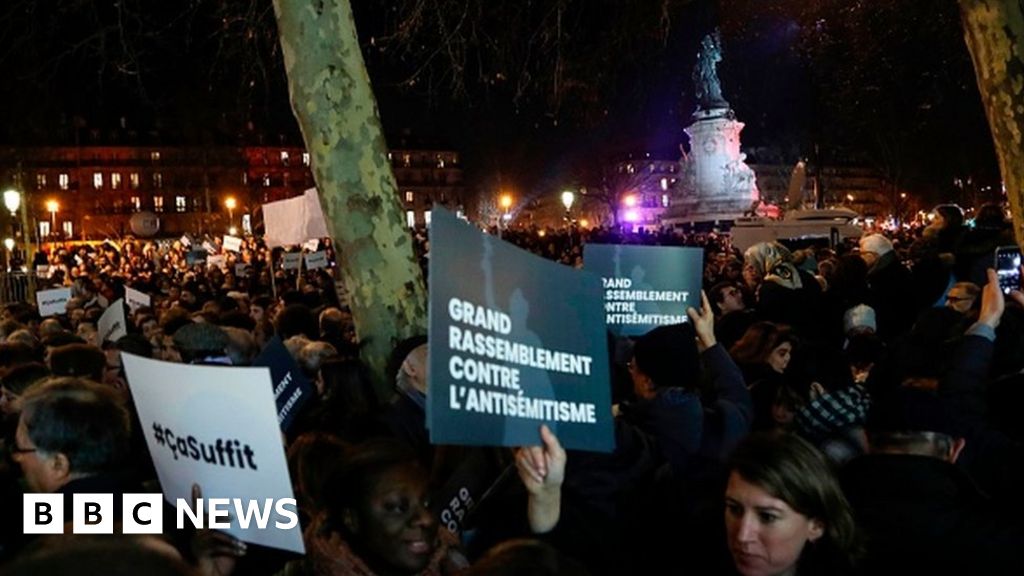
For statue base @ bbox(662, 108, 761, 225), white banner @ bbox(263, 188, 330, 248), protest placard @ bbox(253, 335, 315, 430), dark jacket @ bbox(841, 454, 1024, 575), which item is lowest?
dark jacket @ bbox(841, 454, 1024, 575)

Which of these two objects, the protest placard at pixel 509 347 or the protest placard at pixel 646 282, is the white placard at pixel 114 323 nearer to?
the protest placard at pixel 646 282

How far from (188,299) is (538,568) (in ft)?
39.0

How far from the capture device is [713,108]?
4312 cm

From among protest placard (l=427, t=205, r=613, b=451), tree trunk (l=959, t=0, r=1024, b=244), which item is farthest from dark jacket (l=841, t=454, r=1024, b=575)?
tree trunk (l=959, t=0, r=1024, b=244)

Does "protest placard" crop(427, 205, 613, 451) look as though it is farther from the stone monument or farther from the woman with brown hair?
the stone monument

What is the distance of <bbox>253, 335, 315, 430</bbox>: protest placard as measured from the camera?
512cm

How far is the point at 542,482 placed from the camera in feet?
10.6

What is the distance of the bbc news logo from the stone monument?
1544 inches

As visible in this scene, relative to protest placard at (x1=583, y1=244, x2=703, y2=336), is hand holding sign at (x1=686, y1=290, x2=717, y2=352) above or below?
below

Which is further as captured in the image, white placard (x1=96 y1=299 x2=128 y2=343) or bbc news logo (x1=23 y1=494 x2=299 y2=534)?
white placard (x1=96 y1=299 x2=128 y2=343)

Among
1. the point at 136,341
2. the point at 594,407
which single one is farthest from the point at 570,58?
the point at 594,407

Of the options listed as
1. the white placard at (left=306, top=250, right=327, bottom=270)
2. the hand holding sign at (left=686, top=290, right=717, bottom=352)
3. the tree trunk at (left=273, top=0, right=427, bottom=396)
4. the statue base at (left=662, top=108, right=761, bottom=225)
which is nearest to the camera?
the hand holding sign at (left=686, top=290, right=717, bottom=352)

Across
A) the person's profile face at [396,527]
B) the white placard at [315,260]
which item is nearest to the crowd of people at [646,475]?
the person's profile face at [396,527]

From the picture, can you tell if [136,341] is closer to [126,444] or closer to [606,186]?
[126,444]
